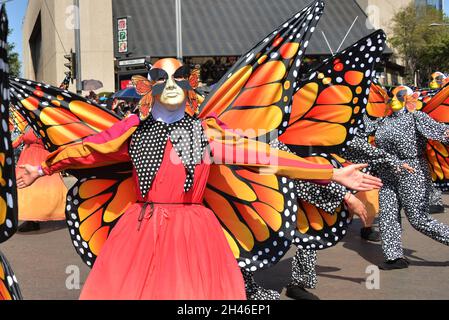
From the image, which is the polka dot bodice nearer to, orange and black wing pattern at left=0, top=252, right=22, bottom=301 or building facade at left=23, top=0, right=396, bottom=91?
orange and black wing pattern at left=0, top=252, right=22, bottom=301

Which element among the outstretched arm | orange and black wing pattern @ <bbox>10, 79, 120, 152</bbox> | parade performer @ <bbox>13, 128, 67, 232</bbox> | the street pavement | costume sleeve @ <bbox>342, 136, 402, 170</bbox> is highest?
orange and black wing pattern @ <bbox>10, 79, 120, 152</bbox>

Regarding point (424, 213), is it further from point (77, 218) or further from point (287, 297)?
point (77, 218)

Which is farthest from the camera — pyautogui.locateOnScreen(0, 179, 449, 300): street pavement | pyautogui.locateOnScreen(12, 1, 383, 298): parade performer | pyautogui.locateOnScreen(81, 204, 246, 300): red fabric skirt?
pyautogui.locateOnScreen(0, 179, 449, 300): street pavement

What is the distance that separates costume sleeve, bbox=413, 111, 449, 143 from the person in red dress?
3292 mm

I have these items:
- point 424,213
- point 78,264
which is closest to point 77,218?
point 78,264

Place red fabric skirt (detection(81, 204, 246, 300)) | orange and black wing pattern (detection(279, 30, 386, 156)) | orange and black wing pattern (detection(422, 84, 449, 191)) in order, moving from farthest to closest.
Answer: orange and black wing pattern (detection(422, 84, 449, 191))
orange and black wing pattern (detection(279, 30, 386, 156))
red fabric skirt (detection(81, 204, 246, 300))

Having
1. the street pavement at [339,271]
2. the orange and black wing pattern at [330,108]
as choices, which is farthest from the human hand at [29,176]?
the street pavement at [339,271]

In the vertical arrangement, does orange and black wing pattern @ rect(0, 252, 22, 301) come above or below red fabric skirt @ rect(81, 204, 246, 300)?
above

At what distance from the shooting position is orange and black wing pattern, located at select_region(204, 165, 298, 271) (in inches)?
140

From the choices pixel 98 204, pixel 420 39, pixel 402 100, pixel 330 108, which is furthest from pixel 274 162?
pixel 420 39

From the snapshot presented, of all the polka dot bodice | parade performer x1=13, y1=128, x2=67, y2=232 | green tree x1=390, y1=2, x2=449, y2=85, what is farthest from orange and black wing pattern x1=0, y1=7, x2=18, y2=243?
green tree x1=390, y1=2, x2=449, y2=85

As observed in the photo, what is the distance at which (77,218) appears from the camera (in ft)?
11.8

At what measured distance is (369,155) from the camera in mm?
5750

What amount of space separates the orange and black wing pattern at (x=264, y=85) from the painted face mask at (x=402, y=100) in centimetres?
264
